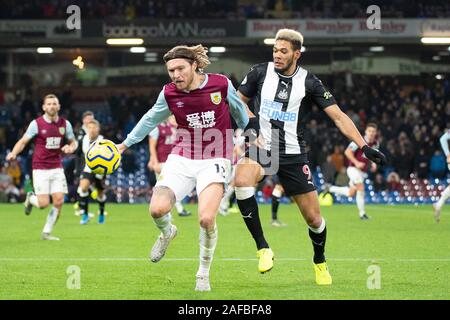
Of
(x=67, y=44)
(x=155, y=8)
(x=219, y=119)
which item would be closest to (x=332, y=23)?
(x=155, y=8)

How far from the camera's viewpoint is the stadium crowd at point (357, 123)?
32500 millimetres

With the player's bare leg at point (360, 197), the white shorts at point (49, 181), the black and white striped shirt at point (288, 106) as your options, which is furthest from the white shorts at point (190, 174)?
the player's bare leg at point (360, 197)

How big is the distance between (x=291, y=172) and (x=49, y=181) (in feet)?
23.2

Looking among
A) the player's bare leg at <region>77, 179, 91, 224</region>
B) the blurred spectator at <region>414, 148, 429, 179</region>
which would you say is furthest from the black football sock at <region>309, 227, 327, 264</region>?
the blurred spectator at <region>414, 148, 429, 179</region>

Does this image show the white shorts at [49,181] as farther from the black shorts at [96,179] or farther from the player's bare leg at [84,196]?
the player's bare leg at [84,196]

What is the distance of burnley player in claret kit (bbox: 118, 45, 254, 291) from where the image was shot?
8969 millimetres

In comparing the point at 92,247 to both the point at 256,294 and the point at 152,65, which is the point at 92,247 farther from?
the point at 152,65

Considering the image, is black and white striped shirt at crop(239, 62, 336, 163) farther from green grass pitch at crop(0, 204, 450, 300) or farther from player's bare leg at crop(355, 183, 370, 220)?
player's bare leg at crop(355, 183, 370, 220)

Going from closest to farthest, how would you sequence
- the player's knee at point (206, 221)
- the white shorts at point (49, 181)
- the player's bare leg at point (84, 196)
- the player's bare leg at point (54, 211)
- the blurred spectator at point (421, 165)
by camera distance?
the player's knee at point (206, 221) < the player's bare leg at point (54, 211) < the white shorts at point (49, 181) < the player's bare leg at point (84, 196) < the blurred spectator at point (421, 165)

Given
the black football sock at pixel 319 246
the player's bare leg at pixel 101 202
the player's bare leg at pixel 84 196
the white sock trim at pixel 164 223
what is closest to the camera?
the white sock trim at pixel 164 223

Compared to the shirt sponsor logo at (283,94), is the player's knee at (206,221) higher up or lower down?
lower down

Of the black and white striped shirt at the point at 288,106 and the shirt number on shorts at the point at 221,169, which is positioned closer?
the shirt number on shorts at the point at 221,169

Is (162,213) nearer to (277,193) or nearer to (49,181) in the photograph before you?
(49,181)

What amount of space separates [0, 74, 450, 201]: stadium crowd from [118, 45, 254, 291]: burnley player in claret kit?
20.2 meters
